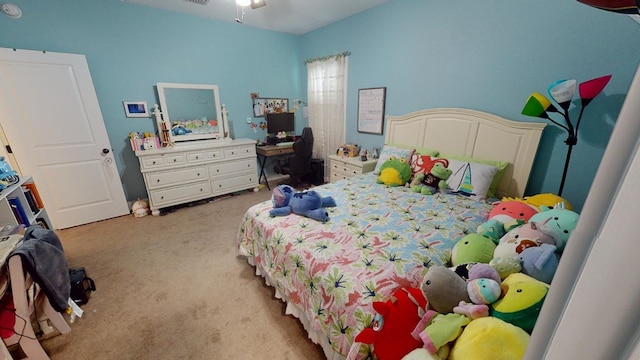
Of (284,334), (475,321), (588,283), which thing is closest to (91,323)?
(284,334)

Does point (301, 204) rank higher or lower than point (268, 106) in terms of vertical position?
lower

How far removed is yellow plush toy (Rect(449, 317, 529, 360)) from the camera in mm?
801

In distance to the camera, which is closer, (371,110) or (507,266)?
(507,266)

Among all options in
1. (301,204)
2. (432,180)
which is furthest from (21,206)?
(432,180)

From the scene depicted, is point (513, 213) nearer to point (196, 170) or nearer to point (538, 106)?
point (538, 106)

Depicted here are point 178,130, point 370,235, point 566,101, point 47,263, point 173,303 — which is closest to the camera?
point 47,263

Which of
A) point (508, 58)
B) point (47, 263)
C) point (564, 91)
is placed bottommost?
point (47, 263)

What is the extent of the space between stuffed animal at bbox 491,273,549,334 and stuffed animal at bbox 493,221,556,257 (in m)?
0.28

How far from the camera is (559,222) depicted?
135cm

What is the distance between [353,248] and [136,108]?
344cm

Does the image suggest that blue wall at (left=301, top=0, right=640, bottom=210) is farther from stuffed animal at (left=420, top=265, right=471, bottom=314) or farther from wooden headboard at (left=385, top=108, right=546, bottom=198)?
stuffed animal at (left=420, top=265, right=471, bottom=314)

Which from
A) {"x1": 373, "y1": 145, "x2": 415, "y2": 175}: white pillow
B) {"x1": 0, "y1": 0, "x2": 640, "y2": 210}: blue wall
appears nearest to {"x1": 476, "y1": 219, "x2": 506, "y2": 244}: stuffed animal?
{"x1": 0, "y1": 0, "x2": 640, "y2": 210}: blue wall

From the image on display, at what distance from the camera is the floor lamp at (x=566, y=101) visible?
5.37 feet

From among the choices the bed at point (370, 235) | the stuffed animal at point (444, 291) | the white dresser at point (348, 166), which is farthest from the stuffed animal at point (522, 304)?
the white dresser at point (348, 166)
